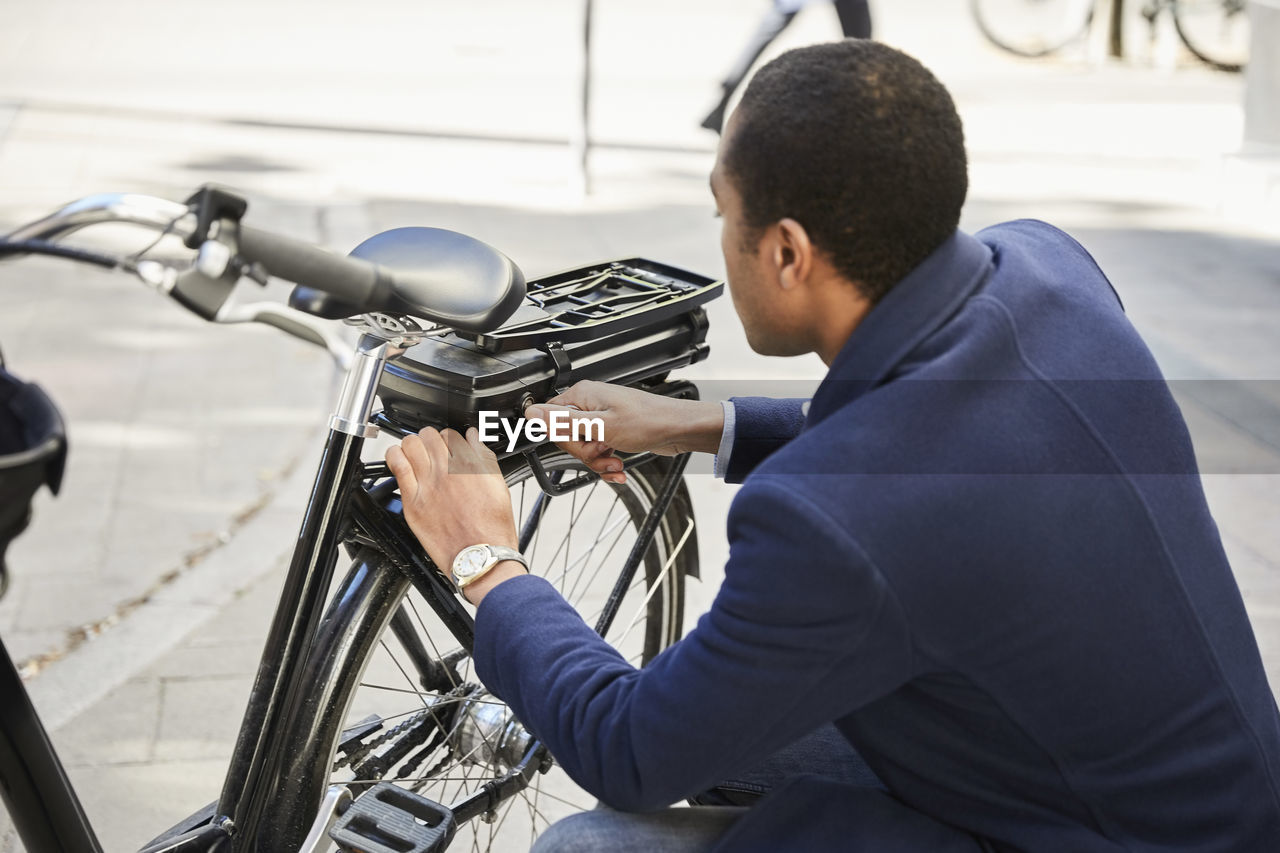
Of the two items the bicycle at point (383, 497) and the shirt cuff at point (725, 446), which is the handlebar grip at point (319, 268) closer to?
the bicycle at point (383, 497)

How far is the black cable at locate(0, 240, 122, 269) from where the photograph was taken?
1322mm

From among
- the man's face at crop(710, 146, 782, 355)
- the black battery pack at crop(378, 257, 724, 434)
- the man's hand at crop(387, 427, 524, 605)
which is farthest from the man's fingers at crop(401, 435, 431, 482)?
the man's face at crop(710, 146, 782, 355)

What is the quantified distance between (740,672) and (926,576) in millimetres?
216

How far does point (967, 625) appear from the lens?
1.41 m

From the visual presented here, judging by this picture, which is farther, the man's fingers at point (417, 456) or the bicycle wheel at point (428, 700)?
the bicycle wheel at point (428, 700)

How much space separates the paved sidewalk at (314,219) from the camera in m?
3.24

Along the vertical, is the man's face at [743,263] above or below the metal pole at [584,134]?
above

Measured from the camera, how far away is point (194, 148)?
7285 mm

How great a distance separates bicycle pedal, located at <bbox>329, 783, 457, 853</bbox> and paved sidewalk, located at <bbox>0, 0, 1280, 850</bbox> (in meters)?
0.81

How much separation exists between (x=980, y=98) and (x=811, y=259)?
9074 mm

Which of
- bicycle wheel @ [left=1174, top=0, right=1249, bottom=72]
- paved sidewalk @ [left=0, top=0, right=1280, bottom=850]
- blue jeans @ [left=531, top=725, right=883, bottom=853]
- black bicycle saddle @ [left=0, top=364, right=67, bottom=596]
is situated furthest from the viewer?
bicycle wheel @ [left=1174, top=0, right=1249, bottom=72]

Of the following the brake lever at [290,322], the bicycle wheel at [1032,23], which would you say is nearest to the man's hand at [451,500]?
the brake lever at [290,322]

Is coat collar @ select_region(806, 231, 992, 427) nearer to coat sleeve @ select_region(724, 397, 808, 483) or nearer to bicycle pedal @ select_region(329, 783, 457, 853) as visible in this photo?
coat sleeve @ select_region(724, 397, 808, 483)

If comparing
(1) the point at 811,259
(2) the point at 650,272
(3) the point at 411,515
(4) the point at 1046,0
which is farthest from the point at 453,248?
(4) the point at 1046,0
